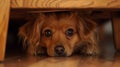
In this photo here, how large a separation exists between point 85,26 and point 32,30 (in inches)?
13.8

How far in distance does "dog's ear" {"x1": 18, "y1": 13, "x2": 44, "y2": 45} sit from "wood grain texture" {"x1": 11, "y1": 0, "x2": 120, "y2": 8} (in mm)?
372

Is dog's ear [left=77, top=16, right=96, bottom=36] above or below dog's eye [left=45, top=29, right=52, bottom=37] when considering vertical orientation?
above

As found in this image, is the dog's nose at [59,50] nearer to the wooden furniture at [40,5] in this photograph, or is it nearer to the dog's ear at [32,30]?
the dog's ear at [32,30]

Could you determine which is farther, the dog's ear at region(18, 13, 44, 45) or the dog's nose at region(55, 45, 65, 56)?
the dog's ear at region(18, 13, 44, 45)

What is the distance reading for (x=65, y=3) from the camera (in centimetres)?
156

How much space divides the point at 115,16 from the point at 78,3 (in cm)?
69

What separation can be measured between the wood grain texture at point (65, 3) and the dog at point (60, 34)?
0.99 ft

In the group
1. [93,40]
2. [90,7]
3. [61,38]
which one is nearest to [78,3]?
[90,7]

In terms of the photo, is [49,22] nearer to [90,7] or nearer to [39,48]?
[39,48]

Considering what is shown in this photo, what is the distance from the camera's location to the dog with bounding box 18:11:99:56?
1819mm

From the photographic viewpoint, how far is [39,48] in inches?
74.7

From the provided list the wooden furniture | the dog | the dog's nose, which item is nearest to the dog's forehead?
the dog

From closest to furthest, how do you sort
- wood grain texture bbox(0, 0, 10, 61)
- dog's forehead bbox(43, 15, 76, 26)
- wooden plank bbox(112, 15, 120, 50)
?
wood grain texture bbox(0, 0, 10, 61)
dog's forehead bbox(43, 15, 76, 26)
wooden plank bbox(112, 15, 120, 50)

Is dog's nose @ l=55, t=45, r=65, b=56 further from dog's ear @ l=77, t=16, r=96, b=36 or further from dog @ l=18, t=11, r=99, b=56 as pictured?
dog's ear @ l=77, t=16, r=96, b=36
